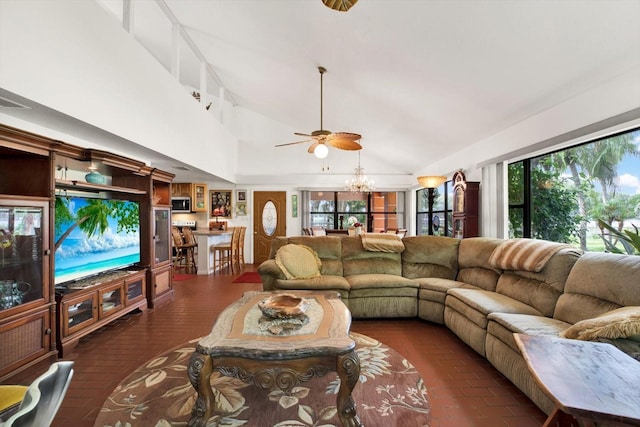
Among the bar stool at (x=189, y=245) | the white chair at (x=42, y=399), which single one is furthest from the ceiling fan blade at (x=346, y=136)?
the bar stool at (x=189, y=245)

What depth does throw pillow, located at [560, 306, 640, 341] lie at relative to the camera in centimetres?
158

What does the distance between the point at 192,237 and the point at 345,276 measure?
14.2 feet

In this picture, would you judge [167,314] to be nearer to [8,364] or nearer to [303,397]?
[8,364]

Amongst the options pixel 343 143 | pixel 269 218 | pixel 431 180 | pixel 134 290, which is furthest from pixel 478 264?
pixel 269 218

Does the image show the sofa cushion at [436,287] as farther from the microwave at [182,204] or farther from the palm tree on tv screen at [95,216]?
the microwave at [182,204]

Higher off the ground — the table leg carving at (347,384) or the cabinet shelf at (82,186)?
the cabinet shelf at (82,186)

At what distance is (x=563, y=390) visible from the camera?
3.26 feet

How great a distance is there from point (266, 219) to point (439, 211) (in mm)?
4289

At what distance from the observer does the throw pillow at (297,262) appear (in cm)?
377

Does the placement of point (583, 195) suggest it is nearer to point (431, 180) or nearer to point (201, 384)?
point (431, 180)

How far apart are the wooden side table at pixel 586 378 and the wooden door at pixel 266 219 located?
7.17m

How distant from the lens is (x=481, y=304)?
2.71m

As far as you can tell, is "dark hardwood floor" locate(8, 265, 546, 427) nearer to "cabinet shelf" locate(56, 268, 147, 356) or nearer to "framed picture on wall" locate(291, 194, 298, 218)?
"cabinet shelf" locate(56, 268, 147, 356)

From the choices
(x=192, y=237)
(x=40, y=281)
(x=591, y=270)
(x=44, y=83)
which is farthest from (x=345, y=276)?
(x=192, y=237)
